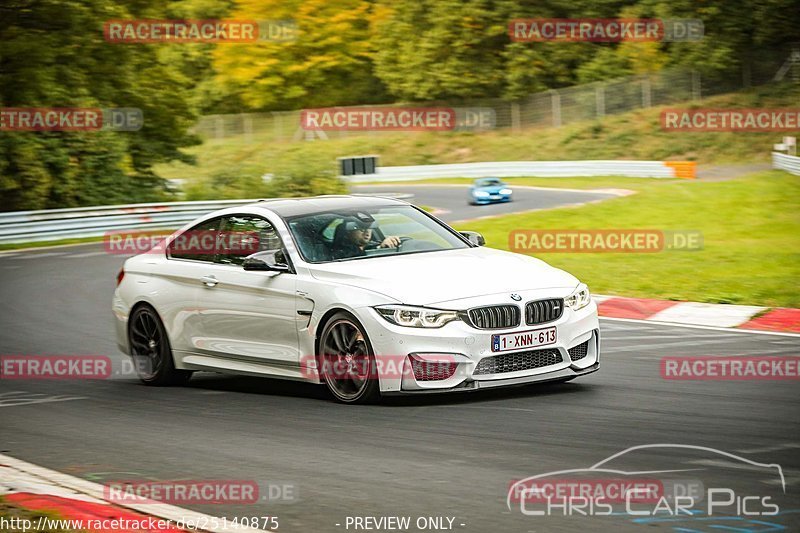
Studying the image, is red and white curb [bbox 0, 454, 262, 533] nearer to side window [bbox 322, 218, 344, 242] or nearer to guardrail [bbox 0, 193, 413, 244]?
side window [bbox 322, 218, 344, 242]

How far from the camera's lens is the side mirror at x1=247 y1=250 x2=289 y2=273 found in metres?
9.94

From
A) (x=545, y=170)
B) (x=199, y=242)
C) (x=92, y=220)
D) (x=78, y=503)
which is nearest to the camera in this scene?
(x=78, y=503)

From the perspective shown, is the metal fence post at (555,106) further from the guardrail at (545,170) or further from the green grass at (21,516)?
the green grass at (21,516)

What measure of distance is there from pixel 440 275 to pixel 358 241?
102 cm

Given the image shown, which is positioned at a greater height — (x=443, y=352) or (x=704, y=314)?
(x=443, y=352)

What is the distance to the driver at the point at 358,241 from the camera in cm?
998

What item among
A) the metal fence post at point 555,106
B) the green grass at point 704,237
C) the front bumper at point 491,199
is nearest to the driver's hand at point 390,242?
the green grass at point 704,237

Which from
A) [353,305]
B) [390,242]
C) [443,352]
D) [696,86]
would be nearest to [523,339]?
[443,352]

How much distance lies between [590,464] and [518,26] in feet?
197

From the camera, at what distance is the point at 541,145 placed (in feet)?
202

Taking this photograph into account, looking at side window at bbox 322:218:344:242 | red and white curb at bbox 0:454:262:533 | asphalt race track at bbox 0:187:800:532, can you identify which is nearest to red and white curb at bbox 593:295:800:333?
asphalt race track at bbox 0:187:800:532

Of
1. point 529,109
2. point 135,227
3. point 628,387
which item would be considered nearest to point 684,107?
point 529,109

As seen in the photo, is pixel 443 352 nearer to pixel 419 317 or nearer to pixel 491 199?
pixel 419 317

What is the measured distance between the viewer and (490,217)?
106 ft
